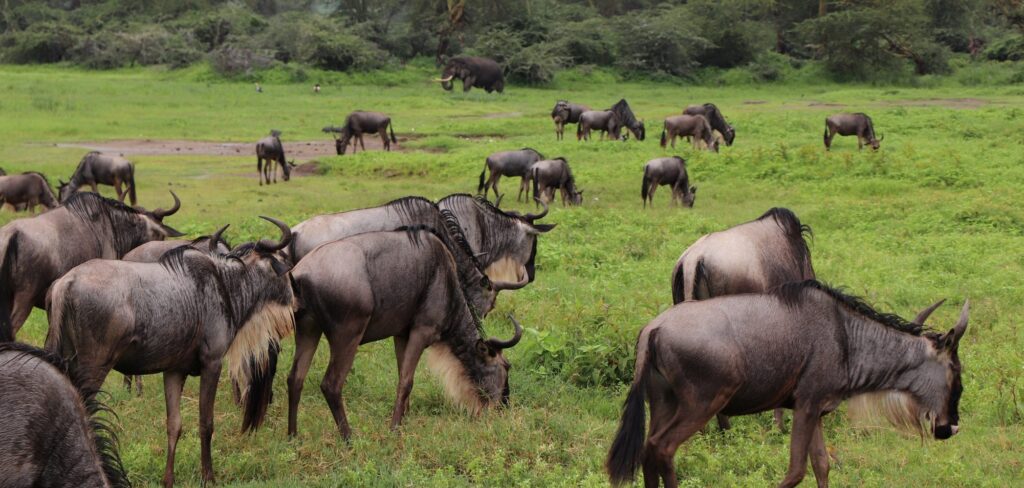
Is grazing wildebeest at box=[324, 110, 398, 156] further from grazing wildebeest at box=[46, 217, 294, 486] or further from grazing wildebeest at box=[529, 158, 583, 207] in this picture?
grazing wildebeest at box=[46, 217, 294, 486]

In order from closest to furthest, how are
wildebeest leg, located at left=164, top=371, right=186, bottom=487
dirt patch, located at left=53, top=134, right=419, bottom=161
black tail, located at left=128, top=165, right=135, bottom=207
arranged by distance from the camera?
wildebeest leg, located at left=164, top=371, right=186, bottom=487
black tail, located at left=128, top=165, right=135, bottom=207
dirt patch, located at left=53, top=134, right=419, bottom=161

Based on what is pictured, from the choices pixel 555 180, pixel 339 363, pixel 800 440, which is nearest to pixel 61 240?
pixel 339 363

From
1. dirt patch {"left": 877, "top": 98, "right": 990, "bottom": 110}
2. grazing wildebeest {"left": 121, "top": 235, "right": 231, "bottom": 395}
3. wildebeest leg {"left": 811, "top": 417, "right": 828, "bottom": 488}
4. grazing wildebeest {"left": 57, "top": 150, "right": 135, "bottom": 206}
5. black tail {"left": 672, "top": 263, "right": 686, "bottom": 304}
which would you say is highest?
grazing wildebeest {"left": 121, "top": 235, "right": 231, "bottom": 395}

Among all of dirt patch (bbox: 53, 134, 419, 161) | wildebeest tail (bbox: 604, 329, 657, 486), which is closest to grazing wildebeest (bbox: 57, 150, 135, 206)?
dirt patch (bbox: 53, 134, 419, 161)

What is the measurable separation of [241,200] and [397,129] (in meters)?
11.9

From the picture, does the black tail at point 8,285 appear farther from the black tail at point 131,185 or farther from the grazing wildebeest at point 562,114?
the grazing wildebeest at point 562,114

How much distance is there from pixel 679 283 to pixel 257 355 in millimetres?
3366

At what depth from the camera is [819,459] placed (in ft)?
19.6

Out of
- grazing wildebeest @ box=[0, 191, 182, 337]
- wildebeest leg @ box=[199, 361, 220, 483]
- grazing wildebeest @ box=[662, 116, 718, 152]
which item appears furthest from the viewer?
grazing wildebeest @ box=[662, 116, 718, 152]

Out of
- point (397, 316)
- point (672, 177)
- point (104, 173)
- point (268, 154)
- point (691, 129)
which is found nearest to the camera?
point (397, 316)

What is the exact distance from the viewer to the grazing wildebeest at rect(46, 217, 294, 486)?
5.93 m

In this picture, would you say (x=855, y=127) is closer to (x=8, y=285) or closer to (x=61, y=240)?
(x=61, y=240)

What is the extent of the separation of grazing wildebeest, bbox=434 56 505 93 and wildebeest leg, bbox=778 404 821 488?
34584 millimetres

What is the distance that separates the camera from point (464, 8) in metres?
49.8
